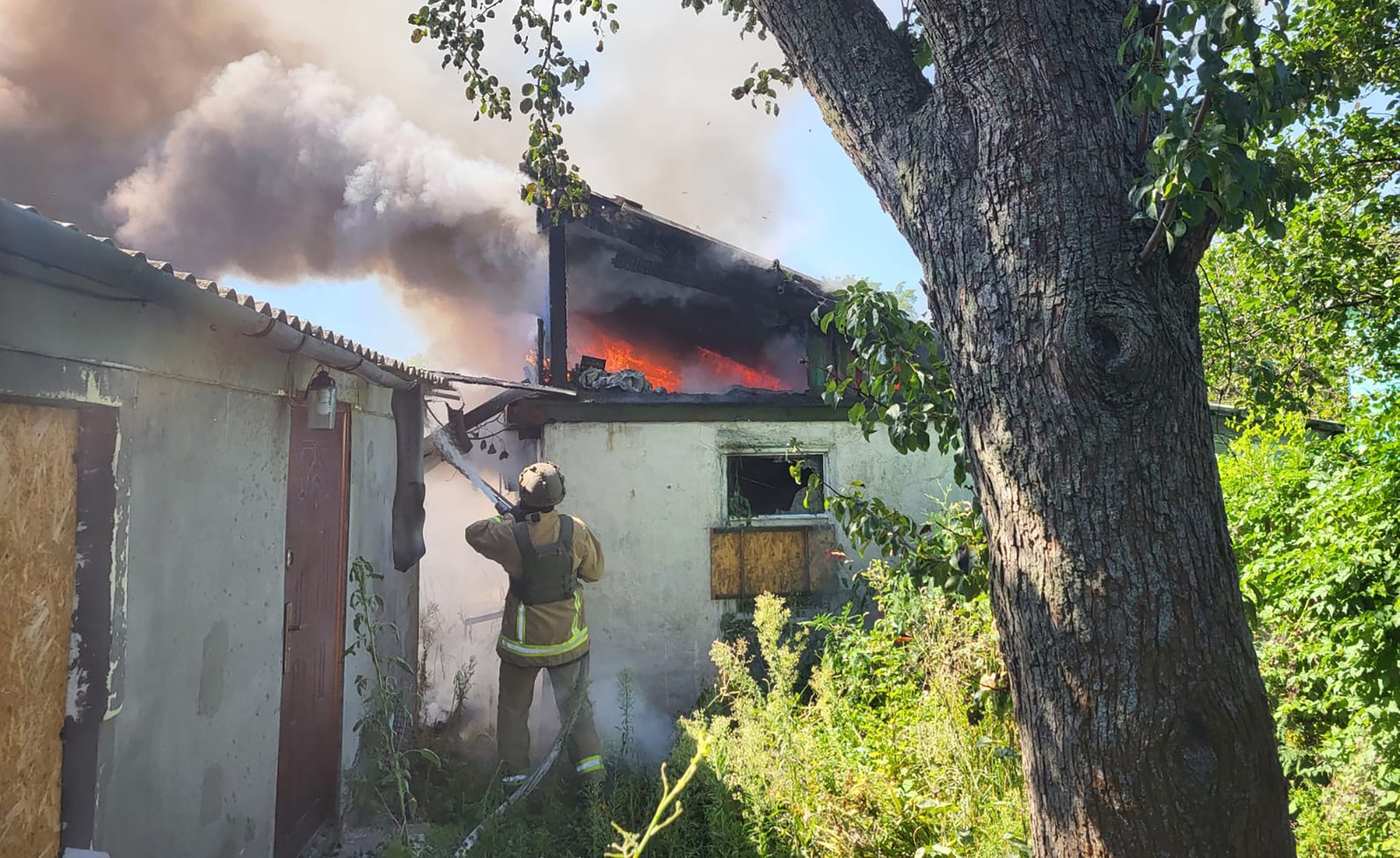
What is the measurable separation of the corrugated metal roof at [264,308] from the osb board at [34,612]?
2.02ft

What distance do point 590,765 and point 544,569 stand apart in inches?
54.1

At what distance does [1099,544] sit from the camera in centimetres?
174

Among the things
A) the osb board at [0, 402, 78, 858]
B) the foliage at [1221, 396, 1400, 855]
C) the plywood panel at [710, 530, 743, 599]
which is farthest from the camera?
the plywood panel at [710, 530, 743, 599]

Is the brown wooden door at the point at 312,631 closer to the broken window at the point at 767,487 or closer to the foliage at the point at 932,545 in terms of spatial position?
the foliage at the point at 932,545

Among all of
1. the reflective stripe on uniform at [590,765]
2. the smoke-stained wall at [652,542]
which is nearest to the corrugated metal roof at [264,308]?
the smoke-stained wall at [652,542]

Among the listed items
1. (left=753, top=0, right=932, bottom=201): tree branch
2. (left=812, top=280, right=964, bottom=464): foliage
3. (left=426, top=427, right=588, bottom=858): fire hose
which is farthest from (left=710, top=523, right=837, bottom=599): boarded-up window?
(left=753, top=0, right=932, bottom=201): tree branch

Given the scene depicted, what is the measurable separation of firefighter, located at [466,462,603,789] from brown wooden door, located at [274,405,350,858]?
3.10 feet

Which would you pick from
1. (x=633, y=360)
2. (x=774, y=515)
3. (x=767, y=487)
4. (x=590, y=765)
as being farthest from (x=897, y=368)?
(x=633, y=360)

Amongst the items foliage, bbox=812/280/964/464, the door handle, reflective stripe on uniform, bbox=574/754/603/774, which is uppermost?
foliage, bbox=812/280/964/464

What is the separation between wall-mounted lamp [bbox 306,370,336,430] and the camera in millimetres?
4414

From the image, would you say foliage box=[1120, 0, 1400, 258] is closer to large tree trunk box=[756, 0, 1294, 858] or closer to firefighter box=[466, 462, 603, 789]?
large tree trunk box=[756, 0, 1294, 858]

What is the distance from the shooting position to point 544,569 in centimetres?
550

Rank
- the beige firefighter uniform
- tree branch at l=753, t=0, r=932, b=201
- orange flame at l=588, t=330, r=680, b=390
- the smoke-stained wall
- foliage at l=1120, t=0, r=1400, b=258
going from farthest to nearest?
orange flame at l=588, t=330, r=680, b=390
the smoke-stained wall
the beige firefighter uniform
tree branch at l=753, t=0, r=932, b=201
foliage at l=1120, t=0, r=1400, b=258

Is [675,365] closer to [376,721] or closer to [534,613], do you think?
[534,613]
